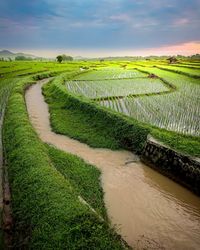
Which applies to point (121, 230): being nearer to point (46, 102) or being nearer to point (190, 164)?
point (190, 164)

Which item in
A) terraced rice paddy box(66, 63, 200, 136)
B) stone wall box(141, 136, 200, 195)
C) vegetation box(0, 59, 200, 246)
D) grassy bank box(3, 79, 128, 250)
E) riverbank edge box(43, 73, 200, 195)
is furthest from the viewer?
terraced rice paddy box(66, 63, 200, 136)

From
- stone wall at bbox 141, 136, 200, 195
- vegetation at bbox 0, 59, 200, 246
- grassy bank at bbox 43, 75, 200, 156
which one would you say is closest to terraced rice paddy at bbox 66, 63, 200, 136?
vegetation at bbox 0, 59, 200, 246

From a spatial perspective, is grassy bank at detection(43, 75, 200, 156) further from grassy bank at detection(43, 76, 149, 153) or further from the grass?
the grass

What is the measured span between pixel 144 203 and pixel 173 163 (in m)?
1.65

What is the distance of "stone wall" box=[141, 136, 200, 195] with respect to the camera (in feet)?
24.4

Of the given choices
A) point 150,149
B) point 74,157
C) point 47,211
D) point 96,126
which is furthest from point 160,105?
point 47,211

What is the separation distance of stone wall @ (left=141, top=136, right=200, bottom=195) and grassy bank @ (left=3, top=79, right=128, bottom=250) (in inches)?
72.3

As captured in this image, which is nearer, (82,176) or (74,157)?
(82,176)

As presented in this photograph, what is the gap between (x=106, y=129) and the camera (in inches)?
459

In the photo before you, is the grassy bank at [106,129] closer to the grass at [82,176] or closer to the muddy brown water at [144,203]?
the muddy brown water at [144,203]

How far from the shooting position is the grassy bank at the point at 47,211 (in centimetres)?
493

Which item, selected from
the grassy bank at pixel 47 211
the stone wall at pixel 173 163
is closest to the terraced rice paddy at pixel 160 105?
the stone wall at pixel 173 163

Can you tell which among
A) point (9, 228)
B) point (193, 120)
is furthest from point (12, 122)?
point (193, 120)

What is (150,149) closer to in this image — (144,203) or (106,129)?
(144,203)
